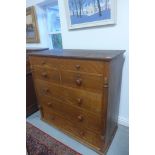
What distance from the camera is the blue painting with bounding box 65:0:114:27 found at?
1700 mm

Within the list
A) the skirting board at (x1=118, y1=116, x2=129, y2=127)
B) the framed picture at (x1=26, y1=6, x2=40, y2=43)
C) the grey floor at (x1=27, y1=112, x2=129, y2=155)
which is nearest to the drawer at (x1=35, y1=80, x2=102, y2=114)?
the grey floor at (x1=27, y1=112, x2=129, y2=155)

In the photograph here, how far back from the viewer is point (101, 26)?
1.82 m

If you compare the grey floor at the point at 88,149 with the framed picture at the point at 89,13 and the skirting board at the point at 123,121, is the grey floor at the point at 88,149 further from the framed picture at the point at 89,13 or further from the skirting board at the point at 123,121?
the framed picture at the point at 89,13

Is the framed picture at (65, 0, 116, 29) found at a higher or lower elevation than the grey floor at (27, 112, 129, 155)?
higher

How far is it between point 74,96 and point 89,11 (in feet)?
3.49

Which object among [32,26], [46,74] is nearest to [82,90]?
[46,74]

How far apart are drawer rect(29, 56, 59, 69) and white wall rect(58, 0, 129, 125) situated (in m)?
0.54

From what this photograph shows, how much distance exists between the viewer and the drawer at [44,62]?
1.72m

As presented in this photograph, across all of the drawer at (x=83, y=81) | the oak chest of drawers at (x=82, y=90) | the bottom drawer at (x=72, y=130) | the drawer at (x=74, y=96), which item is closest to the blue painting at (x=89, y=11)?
the oak chest of drawers at (x=82, y=90)

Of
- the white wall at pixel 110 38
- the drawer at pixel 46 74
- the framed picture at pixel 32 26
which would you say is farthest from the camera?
the framed picture at pixel 32 26

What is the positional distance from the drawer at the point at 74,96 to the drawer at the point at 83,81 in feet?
0.18

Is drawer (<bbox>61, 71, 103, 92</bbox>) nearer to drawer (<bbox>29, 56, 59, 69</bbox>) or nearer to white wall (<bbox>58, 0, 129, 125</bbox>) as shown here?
drawer (<bbox>29, 56, 59, 69</bbox>)
